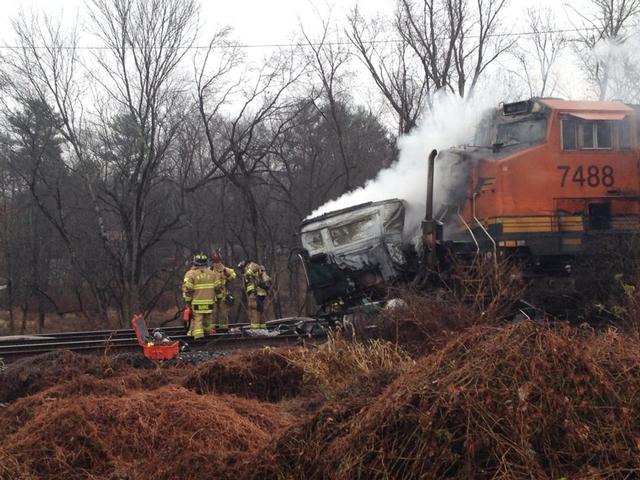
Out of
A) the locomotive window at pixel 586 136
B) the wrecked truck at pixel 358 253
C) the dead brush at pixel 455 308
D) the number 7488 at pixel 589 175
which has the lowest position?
the dead brush at pixel 455 308

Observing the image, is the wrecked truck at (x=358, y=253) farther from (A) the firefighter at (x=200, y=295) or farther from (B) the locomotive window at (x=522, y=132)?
(B) the locomotive window at (x=522, y=132)

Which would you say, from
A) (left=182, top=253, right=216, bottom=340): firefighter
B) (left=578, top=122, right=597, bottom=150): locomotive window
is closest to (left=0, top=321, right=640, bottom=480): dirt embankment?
(left=182, top=253, right=216, bottom=340): firefighter

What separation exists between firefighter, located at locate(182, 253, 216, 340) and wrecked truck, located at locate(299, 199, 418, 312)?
174 centimetres

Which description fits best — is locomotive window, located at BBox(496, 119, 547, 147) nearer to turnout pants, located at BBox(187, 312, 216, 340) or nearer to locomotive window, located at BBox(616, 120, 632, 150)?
locomotive window, located at BBox(616, 120, 632, 150)

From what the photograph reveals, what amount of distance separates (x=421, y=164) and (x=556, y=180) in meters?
2.70

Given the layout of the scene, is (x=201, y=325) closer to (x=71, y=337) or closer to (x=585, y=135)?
(x=71, y=337)

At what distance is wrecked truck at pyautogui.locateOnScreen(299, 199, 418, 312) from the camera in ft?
36.8

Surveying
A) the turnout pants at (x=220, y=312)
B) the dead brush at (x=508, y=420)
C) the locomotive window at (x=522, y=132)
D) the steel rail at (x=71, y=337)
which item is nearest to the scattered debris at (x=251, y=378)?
the dead brush at (x=508, y=420)

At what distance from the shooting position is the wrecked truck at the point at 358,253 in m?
11.2

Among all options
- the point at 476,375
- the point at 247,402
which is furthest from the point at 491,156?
the point at 476,375

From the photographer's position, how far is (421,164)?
12375mm

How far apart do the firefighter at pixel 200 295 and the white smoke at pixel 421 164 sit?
2888mm

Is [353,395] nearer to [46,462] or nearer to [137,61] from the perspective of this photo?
[46,462]

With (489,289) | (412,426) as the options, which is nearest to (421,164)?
(489,289)
